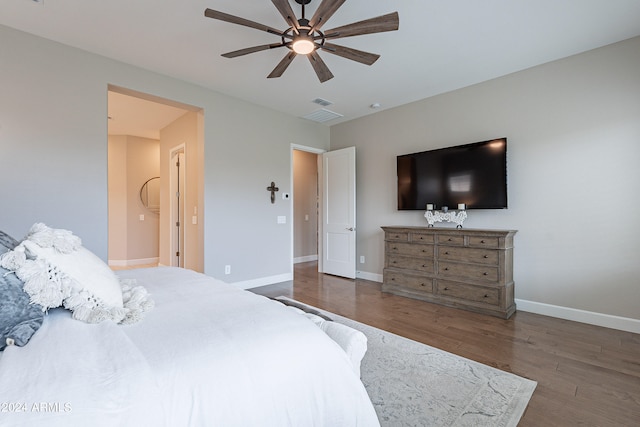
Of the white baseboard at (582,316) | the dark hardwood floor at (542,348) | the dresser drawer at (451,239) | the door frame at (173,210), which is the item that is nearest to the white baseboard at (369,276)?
the dark hardwood floor at (542,348)

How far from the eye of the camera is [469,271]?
343 cm

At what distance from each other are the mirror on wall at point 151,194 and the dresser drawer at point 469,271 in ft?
20.5

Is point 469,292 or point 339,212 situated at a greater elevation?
point 339,212

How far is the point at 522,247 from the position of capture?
3.47 metres

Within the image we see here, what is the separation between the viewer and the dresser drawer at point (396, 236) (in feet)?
13.2

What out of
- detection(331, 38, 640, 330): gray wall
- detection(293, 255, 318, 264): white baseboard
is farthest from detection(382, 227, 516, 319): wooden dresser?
detection(293, 255, 318, 264): white baseboard

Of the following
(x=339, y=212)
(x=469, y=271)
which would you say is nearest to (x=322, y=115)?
(x=339, y=212)

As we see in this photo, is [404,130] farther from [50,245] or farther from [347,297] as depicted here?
[50,245]

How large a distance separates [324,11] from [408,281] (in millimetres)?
3268

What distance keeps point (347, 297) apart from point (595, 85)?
366 centimetres

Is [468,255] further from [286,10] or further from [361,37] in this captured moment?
[286,10]

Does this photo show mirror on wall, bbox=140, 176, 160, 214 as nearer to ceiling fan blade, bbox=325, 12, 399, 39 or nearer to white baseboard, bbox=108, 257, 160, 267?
white baseboard, bbox=108, 257, 160, 267

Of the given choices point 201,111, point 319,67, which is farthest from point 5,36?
point 319,67

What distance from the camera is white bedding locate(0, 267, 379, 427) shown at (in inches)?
25.5
